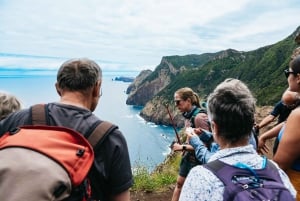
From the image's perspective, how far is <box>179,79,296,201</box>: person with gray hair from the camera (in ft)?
6.95

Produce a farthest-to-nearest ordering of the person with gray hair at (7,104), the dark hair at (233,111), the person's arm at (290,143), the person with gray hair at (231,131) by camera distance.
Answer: the person with gray hair at (7,104)
the person's arm at (290,143)
the dark hair at (233,111)
the person with gray hair at (231,131)

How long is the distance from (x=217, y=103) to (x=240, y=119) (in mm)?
164

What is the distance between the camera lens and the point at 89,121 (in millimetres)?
2334

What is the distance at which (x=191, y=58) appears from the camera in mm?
183125

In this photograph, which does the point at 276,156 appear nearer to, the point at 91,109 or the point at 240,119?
the point at 240,119

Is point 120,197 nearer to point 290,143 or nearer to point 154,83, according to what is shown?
point 290,143

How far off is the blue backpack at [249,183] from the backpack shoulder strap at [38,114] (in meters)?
1.01

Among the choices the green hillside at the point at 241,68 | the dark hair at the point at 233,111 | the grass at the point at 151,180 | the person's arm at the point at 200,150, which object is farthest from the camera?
the green hillside at the point at 241,68

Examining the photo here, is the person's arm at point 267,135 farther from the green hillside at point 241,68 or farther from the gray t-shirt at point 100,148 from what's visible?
the green hillside at point 241,68

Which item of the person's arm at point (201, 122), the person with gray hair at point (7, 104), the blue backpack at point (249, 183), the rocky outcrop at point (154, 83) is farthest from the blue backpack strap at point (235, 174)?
the rocky outcrop at point (154, 83)

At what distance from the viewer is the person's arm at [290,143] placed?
2820 millimetres

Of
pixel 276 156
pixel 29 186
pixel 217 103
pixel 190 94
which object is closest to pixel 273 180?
pixel 217 103

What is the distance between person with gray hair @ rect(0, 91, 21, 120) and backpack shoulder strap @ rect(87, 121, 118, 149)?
103 centimetres

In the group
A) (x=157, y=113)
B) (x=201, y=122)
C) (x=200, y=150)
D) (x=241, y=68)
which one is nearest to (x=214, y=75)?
(x=241, y=68)
